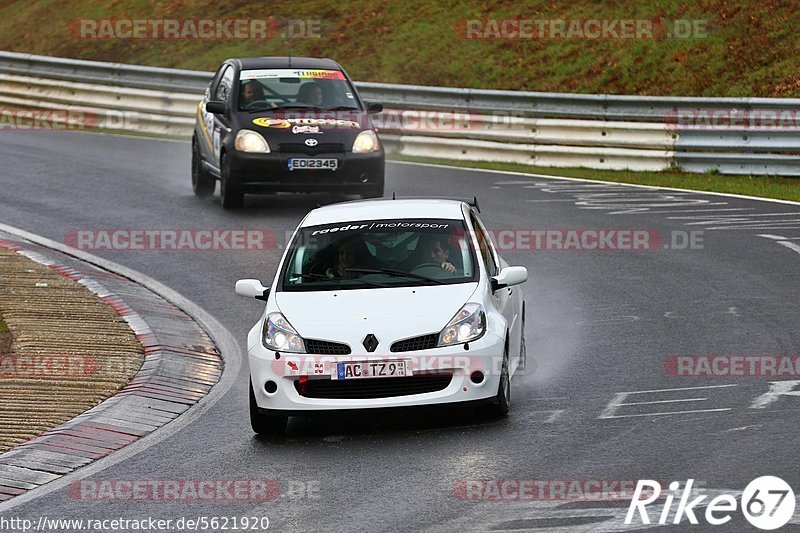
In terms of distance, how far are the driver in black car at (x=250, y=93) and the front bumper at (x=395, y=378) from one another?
9712 millimetres

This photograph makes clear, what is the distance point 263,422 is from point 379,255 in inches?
62.9

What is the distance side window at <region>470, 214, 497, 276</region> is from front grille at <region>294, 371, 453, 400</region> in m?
1.27

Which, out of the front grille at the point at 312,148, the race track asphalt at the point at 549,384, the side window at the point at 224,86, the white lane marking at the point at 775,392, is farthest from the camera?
the side window at the point at 224,86

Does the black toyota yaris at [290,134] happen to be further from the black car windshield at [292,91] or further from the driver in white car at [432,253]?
the driver in white car at [432,253]

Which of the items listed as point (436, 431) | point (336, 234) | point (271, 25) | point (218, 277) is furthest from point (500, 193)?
point (271, 25)

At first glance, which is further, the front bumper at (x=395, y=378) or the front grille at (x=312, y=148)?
the front grille at (x=312, y=148)

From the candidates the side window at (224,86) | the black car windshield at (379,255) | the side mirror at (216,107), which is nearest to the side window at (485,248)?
the black car windshield at (379,255)

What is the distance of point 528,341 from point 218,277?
4.08 metres

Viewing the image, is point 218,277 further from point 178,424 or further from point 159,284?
point 178,424

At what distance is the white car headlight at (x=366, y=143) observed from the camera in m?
18.0

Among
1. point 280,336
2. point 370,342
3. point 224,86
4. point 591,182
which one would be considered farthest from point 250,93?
point 370,342

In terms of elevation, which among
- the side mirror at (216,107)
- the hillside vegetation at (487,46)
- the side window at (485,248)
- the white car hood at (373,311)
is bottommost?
the white car hood at (373,311)

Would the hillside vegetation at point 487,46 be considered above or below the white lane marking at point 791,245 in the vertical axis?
above

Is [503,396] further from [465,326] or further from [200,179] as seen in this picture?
[200,179]
